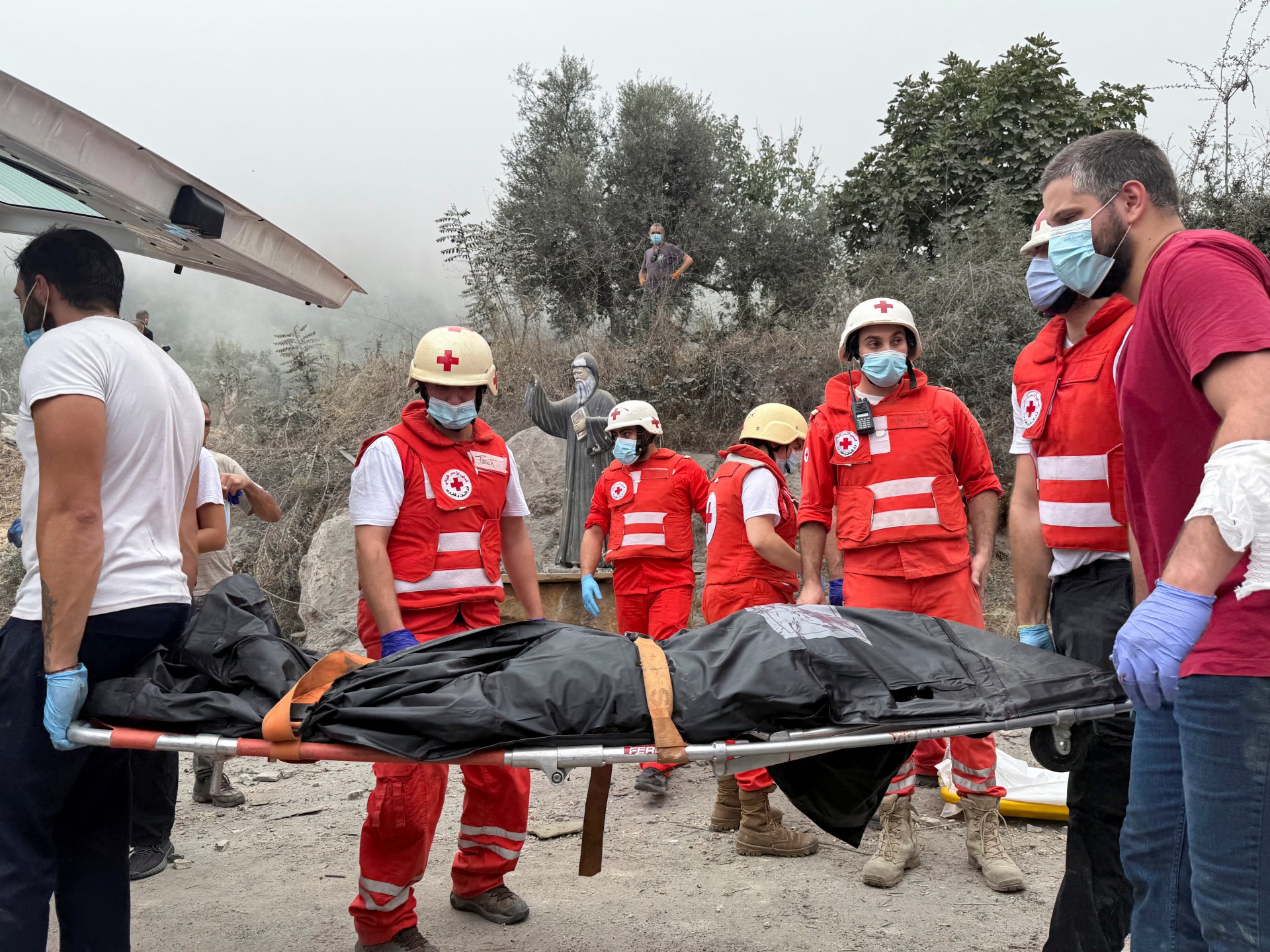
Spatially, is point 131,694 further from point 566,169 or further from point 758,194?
point 758,194

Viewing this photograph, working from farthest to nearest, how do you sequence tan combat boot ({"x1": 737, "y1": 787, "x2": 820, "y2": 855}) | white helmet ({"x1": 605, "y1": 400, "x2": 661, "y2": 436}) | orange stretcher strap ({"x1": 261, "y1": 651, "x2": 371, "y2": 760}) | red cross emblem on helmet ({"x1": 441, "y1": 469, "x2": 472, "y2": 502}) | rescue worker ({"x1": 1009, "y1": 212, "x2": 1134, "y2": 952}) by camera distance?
1. white helmet ({"x1": 605, "y1": 400, "x2": 661, "y2": 436})
2. tan combat boot ({"x1": 737, "y1": 787, "x2": 820, "y2": 855})
3. red cross emblem on helmet ({"x1": 441, "y1": 469, "x2": 472, "y2": 502})
4. rescue worker ({"x1": 1009, "y1": 212, "x2": 1134, "y2": 952})
5. orange stretcher strap ({"x1": 261, "y1": 651, "x2": 371, "y2": 760})

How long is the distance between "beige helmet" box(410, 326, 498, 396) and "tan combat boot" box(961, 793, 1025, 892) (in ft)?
8.79

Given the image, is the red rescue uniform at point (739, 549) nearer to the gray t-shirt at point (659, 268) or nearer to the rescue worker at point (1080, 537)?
the rescue worker at point (1080, 537)

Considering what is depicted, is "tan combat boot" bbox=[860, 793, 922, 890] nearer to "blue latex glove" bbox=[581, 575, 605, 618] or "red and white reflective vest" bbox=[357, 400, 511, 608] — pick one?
"red and white reflective vest" bbox=[357, 400, 511, 608]

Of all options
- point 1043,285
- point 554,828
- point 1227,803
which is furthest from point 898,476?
point 1227,803

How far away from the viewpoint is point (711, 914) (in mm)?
3744

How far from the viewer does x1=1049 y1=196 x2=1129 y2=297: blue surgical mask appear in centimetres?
226

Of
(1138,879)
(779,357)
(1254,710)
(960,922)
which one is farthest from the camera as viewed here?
(779,357)

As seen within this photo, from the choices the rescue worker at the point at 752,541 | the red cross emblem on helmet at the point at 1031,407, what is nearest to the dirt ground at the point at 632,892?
the rescue worker at the point at 752,541

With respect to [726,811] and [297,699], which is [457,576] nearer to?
[297,699]

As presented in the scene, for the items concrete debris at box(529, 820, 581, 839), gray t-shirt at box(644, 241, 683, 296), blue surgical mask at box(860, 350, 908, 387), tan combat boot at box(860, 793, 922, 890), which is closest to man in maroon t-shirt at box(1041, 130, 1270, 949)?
tan combat boot at box(860, 793, 922, 890)

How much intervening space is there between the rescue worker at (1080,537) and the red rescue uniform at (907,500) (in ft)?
2.15

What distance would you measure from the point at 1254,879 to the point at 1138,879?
0.38 m

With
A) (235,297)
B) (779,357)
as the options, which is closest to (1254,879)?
(779,357)
